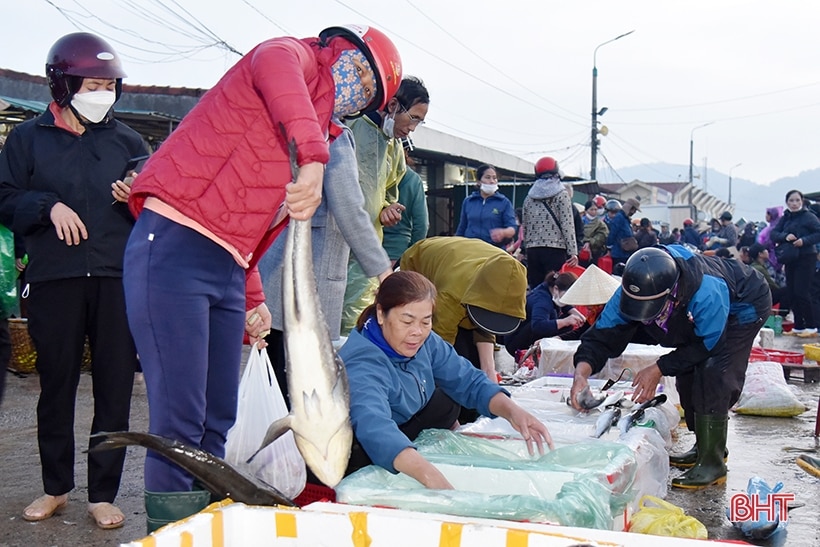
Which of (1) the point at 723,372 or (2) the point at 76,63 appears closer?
(2) the point at 76,63

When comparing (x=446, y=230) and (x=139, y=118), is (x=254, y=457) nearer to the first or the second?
(x=139, y=118)

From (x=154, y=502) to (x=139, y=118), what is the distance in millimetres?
8150

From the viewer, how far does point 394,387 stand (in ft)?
9.93

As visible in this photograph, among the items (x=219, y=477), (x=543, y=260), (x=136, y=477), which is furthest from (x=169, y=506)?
(x=543, y=260)

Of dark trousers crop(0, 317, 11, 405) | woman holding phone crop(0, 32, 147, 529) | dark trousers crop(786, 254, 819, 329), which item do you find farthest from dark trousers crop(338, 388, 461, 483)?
dark trousers crop(786, 254, 819, 329)

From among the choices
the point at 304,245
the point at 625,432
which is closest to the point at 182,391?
the point at 304,245

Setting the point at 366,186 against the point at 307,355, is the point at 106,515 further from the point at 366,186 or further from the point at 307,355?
the point at 366,186

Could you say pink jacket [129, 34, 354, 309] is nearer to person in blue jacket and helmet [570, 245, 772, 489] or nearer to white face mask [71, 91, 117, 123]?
white face mask [71, 91, 117, 123]

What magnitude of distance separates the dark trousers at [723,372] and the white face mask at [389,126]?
6.54ft

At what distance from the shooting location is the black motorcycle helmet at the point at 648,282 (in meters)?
3.81

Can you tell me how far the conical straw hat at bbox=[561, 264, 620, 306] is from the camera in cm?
677

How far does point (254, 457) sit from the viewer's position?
8.73 feet

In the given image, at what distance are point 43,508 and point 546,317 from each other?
4.61 m

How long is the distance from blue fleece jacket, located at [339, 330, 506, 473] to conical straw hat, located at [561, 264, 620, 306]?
363cm
